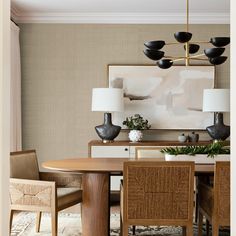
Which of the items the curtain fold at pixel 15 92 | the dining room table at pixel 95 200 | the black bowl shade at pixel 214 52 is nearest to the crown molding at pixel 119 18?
the curtain fold at pixel 15 92

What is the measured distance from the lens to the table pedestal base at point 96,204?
335cm

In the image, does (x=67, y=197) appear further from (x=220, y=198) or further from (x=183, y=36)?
(x=183, y=36)

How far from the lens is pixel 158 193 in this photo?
2.83 metres

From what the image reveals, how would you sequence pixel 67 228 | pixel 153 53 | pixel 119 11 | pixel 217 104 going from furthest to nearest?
pixel 119 11
pixel 217 104
pixel 67 228
pixel 153 53

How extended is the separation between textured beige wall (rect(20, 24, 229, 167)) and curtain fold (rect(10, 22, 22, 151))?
0.61 feet

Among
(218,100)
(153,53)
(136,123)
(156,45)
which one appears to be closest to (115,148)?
(136,123)

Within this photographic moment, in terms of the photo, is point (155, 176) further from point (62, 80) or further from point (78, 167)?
point (62, 80)

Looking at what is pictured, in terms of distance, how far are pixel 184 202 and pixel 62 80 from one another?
3.23 m

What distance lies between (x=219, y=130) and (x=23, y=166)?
256cm

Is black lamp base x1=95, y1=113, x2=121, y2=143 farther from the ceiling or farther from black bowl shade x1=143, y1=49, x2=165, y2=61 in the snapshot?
black bowl shade x1=143, y1=49, x2=165, y2=61

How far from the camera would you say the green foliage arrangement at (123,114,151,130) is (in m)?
5.46

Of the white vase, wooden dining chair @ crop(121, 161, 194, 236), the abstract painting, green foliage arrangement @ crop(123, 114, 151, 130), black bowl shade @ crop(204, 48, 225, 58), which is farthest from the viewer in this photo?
the abstract painting

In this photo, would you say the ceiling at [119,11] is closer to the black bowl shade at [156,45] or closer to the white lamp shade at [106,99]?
the white lamp shade at [106,99]

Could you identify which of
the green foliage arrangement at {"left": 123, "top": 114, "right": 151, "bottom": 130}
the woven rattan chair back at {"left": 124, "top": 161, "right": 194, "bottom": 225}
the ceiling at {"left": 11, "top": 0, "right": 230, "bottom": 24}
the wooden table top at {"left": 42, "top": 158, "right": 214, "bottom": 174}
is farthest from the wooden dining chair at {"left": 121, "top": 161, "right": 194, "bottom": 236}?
the ceiling at {"left": 11, "top": 0, "right": 230, "bottom": 24}
